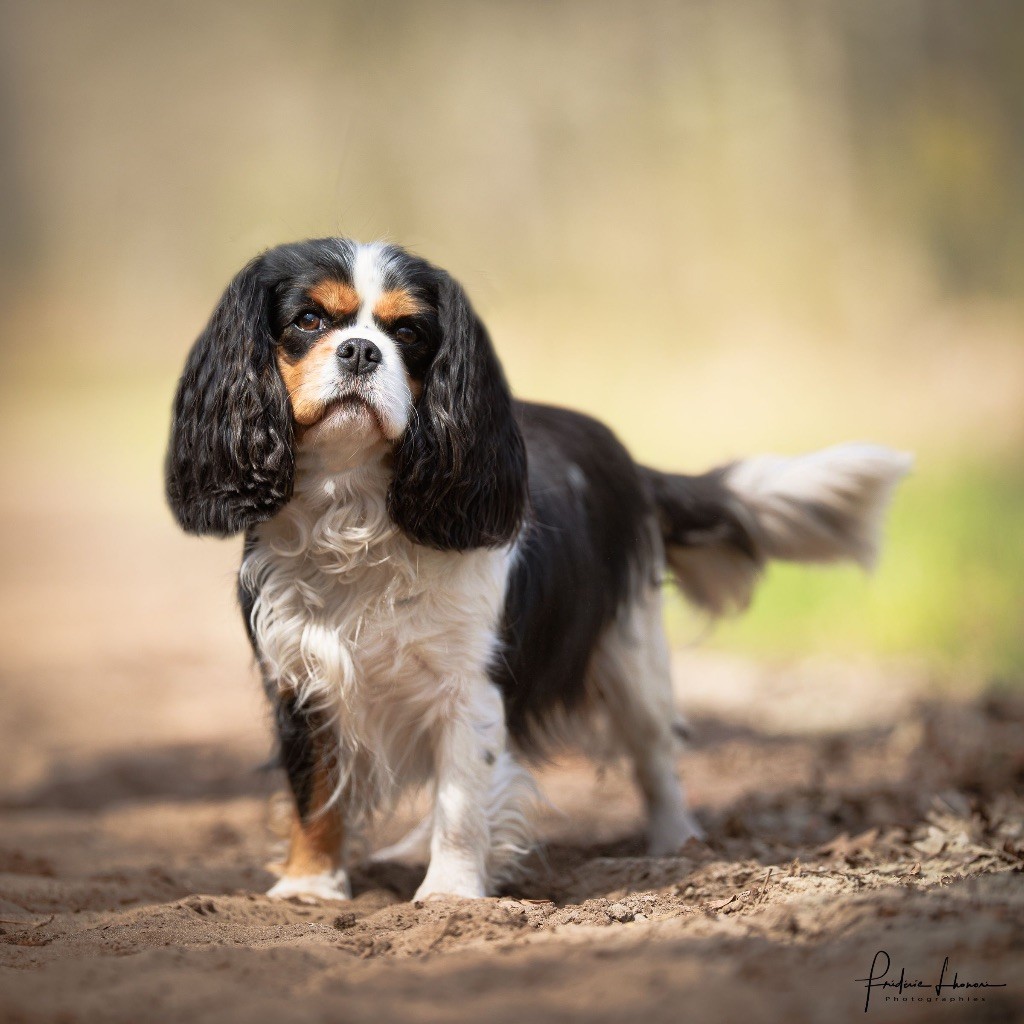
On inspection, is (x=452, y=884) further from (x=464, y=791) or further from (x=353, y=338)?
(x=353, y=338)

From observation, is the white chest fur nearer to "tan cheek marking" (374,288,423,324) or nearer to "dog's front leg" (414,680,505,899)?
"dog's front leg" (414,680,505,899)

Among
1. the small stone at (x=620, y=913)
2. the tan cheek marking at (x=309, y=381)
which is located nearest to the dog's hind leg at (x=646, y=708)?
the small stone at (x=620, y=913)

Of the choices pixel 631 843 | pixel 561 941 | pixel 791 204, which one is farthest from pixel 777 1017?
pixel 791 204

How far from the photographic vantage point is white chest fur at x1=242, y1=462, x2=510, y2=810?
3.16 metres

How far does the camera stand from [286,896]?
3.34 meters

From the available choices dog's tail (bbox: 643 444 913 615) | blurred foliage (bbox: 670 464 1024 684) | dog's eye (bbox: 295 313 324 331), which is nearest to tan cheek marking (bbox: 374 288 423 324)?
dog's eye (bbox: 295 313 324 331)

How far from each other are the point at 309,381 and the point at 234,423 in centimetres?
21

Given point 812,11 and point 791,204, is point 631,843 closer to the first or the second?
point 791,204

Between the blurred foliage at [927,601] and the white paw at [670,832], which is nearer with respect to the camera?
the white paw at [670,832]

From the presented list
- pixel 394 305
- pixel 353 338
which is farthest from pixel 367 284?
pixel 353 338

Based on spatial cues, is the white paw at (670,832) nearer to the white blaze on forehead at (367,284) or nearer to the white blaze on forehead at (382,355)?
the white blaze on forehead at (382,355)

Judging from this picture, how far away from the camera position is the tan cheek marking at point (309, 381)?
117 inches
